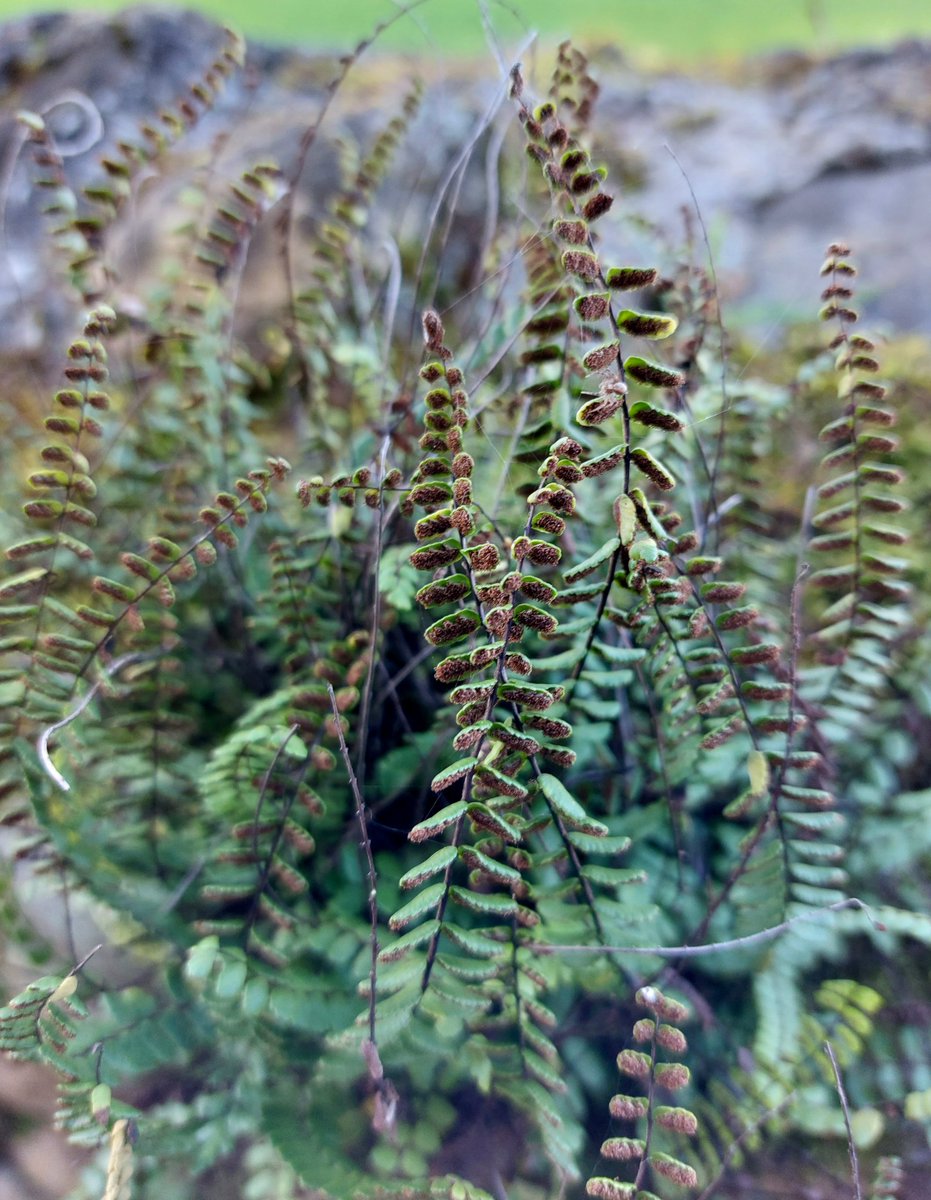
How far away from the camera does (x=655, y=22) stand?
443cm

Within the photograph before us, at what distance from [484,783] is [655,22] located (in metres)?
4.96

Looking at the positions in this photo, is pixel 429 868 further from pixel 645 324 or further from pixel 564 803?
pixel 645 324

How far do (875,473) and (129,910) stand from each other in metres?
0.94

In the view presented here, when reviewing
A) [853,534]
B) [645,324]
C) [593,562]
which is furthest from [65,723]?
[853,534]

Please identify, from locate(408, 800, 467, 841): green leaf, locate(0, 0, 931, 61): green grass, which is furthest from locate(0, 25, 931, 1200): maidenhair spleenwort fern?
locate(0, 0, 931, 61): green grass

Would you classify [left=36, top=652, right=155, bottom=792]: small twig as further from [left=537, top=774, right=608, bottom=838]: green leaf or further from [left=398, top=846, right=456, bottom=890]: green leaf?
[left=537, top=774, right=608, bottom=838]: green leaf

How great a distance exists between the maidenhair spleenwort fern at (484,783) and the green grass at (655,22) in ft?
10.5

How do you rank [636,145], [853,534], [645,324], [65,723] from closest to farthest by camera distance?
[645,324] < [65,723] < [853,534] < [636,145]

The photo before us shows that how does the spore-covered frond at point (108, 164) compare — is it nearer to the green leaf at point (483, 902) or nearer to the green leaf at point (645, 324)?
the green leaf at point (645, 324)

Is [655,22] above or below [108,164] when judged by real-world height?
above

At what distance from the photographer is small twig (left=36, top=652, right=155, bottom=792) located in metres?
0.69

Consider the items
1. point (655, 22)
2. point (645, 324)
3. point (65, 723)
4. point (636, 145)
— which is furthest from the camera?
point (655, 22)

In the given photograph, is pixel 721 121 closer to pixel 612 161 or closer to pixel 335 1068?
pixel 612 161

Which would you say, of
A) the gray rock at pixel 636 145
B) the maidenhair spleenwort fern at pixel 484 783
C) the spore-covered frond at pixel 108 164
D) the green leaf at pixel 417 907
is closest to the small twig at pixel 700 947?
the maidenhair spleenwort fern at pixel 484 783
